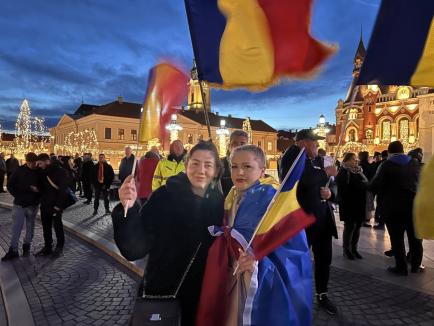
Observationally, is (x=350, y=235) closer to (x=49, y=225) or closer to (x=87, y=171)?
(x=49, y=225)

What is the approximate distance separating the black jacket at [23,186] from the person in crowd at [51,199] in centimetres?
17

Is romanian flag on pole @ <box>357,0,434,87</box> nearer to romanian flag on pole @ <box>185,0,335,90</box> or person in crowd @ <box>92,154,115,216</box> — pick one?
romanian flag on pole @ <box>185,0,335,90</box>

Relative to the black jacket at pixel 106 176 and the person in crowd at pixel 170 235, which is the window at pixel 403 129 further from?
the person in crowd at pixel 170 235

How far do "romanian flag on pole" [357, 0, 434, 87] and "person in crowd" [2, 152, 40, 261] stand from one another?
6.77 meters

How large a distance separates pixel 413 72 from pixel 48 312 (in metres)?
4.76

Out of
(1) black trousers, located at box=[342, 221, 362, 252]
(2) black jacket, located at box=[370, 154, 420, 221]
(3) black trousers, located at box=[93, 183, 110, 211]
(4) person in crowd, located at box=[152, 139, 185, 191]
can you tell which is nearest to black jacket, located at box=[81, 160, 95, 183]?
(3) black trousers, located at box=[93, 183, 110, 211]

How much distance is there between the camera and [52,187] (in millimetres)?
7180

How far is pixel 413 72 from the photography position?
2582 millimetres

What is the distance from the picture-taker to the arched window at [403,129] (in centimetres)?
5688

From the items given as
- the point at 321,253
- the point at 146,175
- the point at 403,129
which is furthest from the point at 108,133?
the point at 321,253

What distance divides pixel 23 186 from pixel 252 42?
19.5 ft

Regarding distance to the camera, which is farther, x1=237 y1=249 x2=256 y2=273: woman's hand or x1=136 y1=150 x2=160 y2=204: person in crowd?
x1=136 y1=150 x2=160 y2=204: person in crowd

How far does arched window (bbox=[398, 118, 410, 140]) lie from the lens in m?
56.9

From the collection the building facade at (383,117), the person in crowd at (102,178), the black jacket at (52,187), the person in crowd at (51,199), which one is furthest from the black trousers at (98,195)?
the building facade at (383,117)
